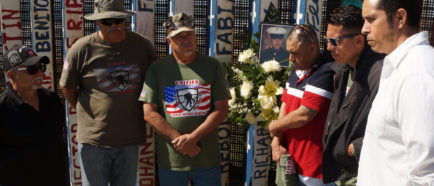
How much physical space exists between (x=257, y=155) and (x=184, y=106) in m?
1.19

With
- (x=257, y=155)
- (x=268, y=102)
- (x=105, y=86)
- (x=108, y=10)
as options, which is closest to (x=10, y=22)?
(x=108, y=10)

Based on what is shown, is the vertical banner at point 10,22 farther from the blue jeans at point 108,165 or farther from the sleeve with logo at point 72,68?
the blue jeans at point 108,165

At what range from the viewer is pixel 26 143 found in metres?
2.63

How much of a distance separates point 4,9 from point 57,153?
1869 mm

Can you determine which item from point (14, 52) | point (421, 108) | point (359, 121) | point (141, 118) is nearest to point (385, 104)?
point (421, 108)

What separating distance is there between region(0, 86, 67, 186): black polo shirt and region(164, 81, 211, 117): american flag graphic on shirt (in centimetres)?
88

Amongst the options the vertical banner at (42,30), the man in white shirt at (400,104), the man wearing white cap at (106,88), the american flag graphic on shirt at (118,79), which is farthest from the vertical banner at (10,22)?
the man in white shirt at (400,104)

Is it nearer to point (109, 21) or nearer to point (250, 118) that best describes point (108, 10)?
point (109, 21)

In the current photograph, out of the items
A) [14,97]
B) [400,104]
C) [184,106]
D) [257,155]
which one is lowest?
[257,155]

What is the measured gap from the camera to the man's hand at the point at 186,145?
2973mm

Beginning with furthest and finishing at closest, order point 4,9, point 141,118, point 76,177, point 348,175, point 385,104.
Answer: point 76,177 < point 4,9 < point 141,118 < point 348,175 < point 385,104

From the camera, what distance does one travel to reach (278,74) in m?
3.40

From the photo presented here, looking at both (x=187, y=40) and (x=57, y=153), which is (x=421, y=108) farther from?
(x=57, y=153)

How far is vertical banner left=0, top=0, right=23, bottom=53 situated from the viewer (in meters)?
3.79
